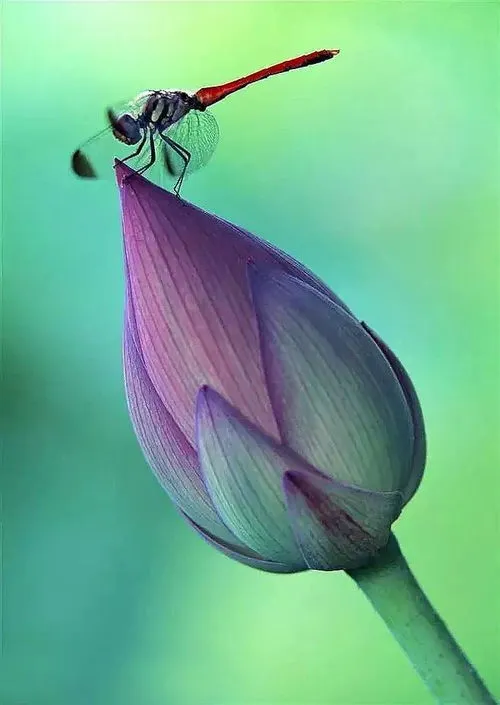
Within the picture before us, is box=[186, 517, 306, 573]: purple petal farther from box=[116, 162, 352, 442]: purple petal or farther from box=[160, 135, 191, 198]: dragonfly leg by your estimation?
box=[160, 135, 191, 198]: dragonfly leg

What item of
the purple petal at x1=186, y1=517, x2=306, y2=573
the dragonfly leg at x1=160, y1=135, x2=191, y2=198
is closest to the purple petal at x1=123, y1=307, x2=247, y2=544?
the purple petal at x1=186, y1=517, x2=306, y2=573

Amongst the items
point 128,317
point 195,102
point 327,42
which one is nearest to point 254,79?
point 195,102

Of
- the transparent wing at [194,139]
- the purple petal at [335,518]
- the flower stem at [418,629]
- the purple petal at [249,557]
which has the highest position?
the transparent wing at [194,139]

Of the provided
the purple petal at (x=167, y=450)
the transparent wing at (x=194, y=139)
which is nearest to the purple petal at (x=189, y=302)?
the purple petal at (x=167, y=450)

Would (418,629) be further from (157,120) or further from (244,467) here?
(157,120)

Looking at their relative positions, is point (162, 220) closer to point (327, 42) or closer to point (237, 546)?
point (237, 546)

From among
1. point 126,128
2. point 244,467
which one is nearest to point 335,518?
point 244,467

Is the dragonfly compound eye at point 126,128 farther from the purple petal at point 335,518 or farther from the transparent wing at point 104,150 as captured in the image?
the purple petal at point 335,518
